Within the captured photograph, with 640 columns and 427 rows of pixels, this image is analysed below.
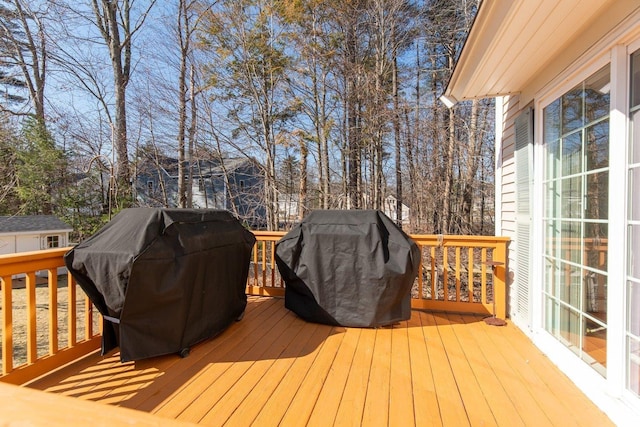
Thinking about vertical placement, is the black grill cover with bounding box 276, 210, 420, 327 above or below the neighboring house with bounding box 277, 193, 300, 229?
below

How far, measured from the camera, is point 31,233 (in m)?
7.75

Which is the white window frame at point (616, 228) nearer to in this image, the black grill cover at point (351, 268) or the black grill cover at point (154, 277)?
the black grill cover at point (351, 268)

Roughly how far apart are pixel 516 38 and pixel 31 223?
10.7 m

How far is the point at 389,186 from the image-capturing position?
762 centimetres

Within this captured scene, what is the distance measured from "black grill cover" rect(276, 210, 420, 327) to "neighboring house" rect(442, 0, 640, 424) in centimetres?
103

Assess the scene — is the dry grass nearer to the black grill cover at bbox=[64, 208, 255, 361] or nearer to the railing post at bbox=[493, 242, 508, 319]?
the black grill cover at bbox=[64, 208, 255, 361]

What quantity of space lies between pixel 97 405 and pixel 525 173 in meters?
3.10

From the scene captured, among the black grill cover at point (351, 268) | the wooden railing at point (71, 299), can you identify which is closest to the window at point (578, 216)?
the wooden railing at point (71, 299)

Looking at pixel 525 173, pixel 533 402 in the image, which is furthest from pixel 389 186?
pixel 533 402

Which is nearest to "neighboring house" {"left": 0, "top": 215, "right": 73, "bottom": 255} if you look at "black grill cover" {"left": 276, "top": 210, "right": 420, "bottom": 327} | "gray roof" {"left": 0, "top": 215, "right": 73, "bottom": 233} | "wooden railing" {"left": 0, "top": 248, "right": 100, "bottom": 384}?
"gray roof" {"left": 0, "top": 215, "right": 73, "bottom": 233}

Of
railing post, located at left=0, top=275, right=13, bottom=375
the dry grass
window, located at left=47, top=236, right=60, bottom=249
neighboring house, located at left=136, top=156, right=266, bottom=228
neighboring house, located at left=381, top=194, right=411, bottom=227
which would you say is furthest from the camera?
window, located at left=47, top=236, right=60, bottom=249

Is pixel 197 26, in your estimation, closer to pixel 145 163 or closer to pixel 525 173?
pixel 145 163

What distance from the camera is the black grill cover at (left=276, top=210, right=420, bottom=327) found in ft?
8.79

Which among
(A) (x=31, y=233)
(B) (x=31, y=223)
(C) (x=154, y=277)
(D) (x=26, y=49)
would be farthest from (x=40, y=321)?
(D) (x=26, y=49)
